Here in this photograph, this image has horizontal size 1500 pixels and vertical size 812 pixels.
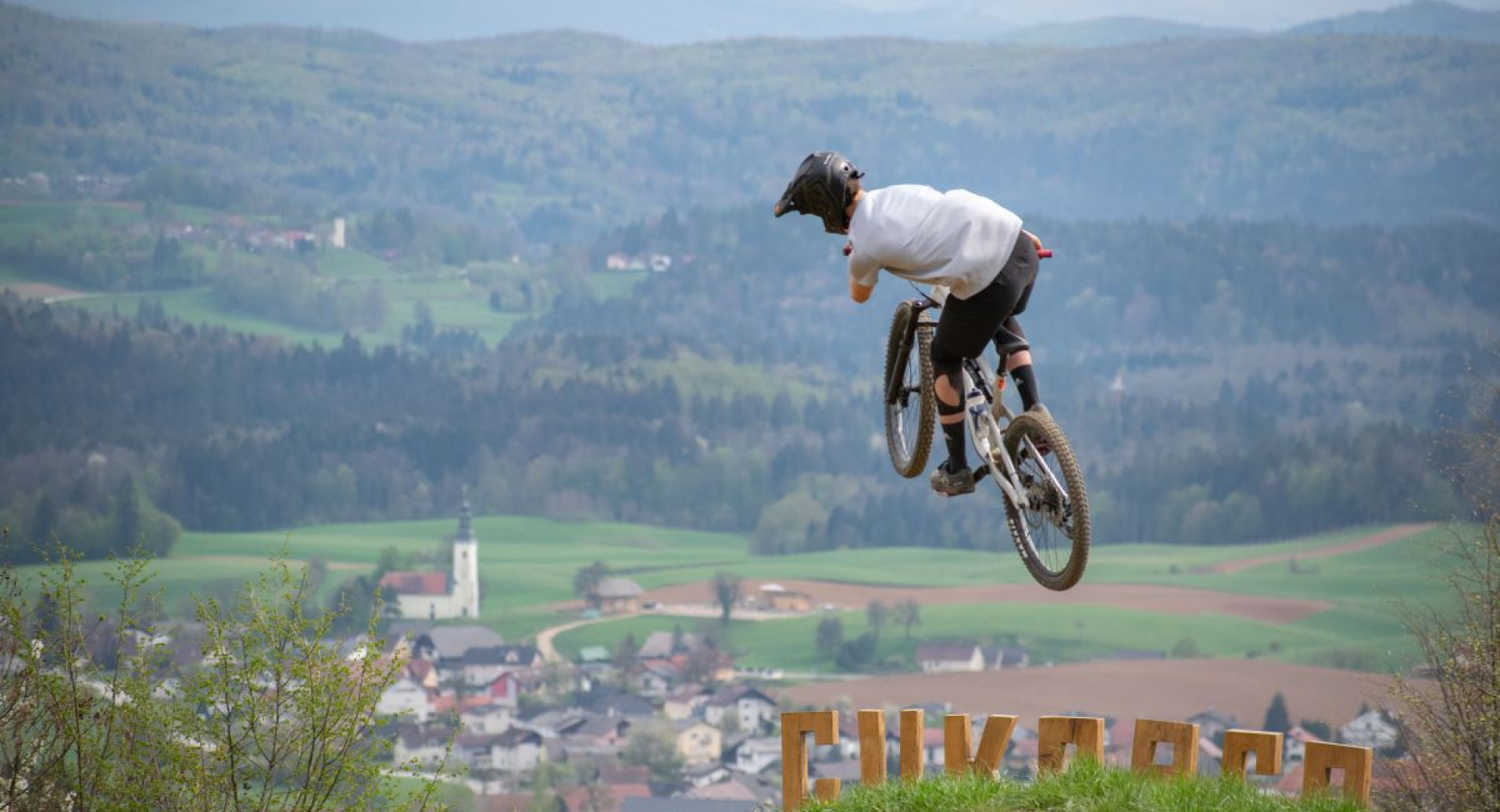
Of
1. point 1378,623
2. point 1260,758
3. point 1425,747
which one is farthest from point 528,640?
point 1260,758

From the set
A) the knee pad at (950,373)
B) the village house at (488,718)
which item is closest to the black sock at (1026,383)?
the knee pad at (950,373)

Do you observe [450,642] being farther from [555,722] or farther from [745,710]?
[745,710]

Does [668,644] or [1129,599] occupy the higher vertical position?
[1129,599]

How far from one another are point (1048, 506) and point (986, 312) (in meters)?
1.39

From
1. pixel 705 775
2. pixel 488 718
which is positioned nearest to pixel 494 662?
pixel 488 718

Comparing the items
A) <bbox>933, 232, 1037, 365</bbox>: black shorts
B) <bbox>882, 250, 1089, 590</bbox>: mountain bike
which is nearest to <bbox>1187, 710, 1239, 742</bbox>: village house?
<bbox>882, 250, 1089, 590</bbox>: mountain bike

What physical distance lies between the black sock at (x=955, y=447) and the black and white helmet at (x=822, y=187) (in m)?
1.69

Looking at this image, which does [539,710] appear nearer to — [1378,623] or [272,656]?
[1378,623]

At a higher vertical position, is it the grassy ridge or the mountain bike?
the mountain bike

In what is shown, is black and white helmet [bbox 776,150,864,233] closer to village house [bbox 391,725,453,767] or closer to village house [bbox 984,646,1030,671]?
village house [bbox 391,725,453,767]

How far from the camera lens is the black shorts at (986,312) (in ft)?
42.5

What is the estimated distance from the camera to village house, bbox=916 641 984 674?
168m

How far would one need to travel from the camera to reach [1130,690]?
149m

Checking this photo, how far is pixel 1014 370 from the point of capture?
13398mm
